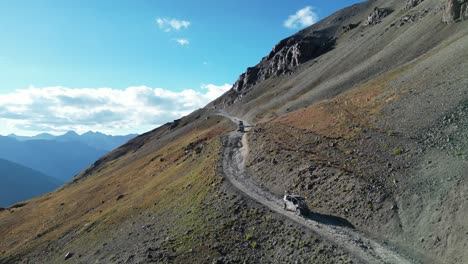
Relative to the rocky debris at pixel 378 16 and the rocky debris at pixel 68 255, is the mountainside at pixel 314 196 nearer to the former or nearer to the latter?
the rocky debris at pixel 68 255

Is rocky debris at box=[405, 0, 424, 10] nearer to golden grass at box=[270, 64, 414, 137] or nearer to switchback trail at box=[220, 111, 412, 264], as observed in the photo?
golden grass at box=[270, 64, 414, 137]

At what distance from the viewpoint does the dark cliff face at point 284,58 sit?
159212mm

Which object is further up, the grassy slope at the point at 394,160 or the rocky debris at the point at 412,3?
the rocky debris at the point at 412,3

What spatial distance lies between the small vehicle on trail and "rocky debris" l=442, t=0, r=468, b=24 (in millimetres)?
85358

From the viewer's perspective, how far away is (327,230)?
27766mm

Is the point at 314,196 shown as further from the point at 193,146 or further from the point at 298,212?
the point at 193,146

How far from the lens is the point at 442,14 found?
3826 inches

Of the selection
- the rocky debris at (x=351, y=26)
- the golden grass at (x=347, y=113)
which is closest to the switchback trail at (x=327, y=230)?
the golden grass at (x=347, y=113)

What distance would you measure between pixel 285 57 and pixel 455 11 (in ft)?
281

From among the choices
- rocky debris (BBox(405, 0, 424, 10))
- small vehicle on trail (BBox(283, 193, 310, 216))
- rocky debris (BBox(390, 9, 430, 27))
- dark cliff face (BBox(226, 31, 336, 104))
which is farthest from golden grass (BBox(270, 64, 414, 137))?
dark cliff face (BBox(226, 31, 336, 104))

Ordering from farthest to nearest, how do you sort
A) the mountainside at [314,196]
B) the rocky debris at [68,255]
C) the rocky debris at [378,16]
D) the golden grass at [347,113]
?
the rocky debris at [378,16] → the golden grass at [347,113] → the rocky debris at [68,255] → the mountainside at [314,196]

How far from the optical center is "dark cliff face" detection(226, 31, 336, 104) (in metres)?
159

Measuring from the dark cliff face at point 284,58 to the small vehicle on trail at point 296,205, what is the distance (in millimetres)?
129863

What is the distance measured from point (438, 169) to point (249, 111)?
328 feet
